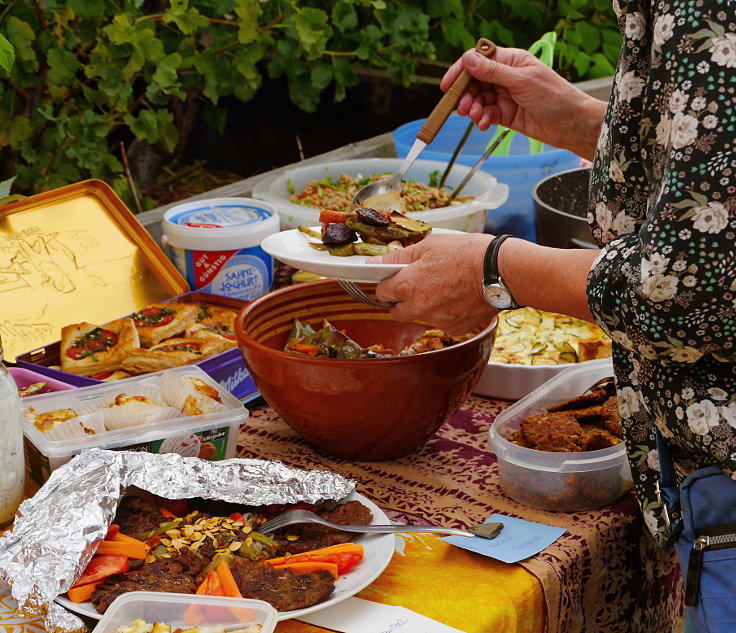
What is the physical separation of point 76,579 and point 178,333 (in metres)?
0.85

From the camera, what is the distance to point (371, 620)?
1115 mm

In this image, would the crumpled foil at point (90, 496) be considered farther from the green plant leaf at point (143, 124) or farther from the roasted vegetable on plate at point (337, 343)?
A: the green plant leaf at point (143, 124)

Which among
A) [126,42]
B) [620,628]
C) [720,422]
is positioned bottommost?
[620,628]

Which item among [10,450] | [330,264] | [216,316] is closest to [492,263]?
[330,264]

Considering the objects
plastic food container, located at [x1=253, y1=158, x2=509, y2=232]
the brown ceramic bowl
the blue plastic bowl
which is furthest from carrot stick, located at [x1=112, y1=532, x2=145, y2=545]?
the blue plastic bowl

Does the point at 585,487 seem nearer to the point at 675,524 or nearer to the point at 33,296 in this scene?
the point at 675,524

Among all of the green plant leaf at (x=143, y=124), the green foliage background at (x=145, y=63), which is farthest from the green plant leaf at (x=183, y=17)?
the green plant leaf at (x=143, y=124)

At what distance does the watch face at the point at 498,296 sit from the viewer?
124 centimetres

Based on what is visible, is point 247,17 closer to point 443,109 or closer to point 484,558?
point 443,109

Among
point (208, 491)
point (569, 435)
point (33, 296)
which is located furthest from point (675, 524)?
point (33, 296)

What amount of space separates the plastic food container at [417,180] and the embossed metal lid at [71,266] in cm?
34

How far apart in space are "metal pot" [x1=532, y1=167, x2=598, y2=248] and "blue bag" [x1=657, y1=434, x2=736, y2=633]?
975mm

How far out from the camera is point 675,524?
1129 mm

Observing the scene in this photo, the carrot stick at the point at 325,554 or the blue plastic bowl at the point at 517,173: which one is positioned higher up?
the blue plastic bowl at the point at 517,173
